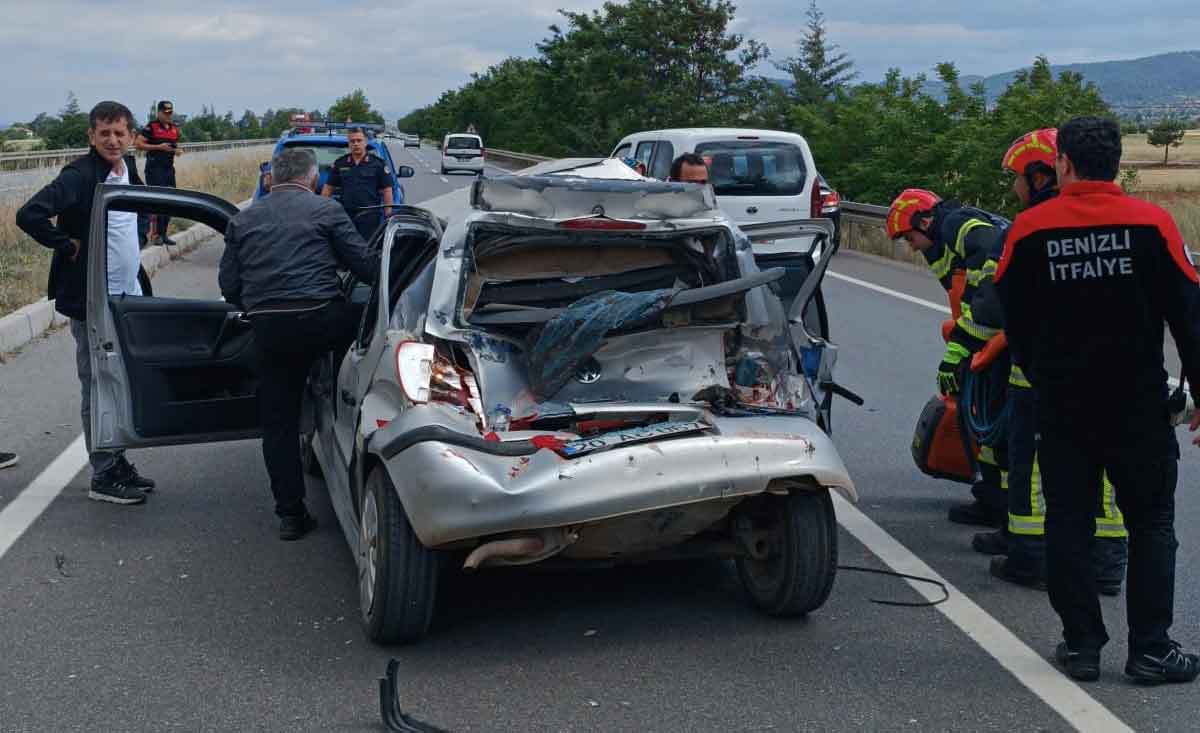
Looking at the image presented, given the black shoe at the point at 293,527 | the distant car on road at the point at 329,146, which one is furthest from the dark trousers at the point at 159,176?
the black shoe at the point at 293,527

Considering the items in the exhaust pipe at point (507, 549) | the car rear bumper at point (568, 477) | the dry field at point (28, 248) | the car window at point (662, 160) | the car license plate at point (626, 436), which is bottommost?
the dry field at point (28, 248)

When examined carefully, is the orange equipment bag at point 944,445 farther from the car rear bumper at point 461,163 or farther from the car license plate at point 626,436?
the car rear bumper at point 461,163

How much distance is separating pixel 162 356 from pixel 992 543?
3991 millimetres

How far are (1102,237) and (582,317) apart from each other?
75.0 inches

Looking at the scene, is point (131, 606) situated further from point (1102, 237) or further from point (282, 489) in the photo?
point (1102, 237)

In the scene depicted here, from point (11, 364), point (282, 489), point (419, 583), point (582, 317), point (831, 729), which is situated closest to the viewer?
point (831, 729)

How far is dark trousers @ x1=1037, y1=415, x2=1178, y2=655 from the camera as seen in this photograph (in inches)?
191

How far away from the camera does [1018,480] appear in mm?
6008

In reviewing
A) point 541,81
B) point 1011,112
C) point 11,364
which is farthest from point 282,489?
point 541,81

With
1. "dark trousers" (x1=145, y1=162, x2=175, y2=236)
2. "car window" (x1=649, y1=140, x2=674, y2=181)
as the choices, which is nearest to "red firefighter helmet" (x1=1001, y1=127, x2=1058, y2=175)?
"car window" (x1=649, y1=140, x2=674, y2=181)

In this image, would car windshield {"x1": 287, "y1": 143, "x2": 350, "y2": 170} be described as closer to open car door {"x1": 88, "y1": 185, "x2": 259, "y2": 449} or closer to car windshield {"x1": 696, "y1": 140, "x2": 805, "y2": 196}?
car windshield {"x1": 696, "y1": 140, "x2": 805, "y2": 196}

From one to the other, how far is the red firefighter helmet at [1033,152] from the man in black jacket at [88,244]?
4327 millimetres

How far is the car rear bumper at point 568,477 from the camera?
495cm

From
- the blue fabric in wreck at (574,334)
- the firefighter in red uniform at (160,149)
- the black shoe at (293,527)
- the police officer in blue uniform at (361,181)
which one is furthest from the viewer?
the firefighter in red uniform at (160,149)
